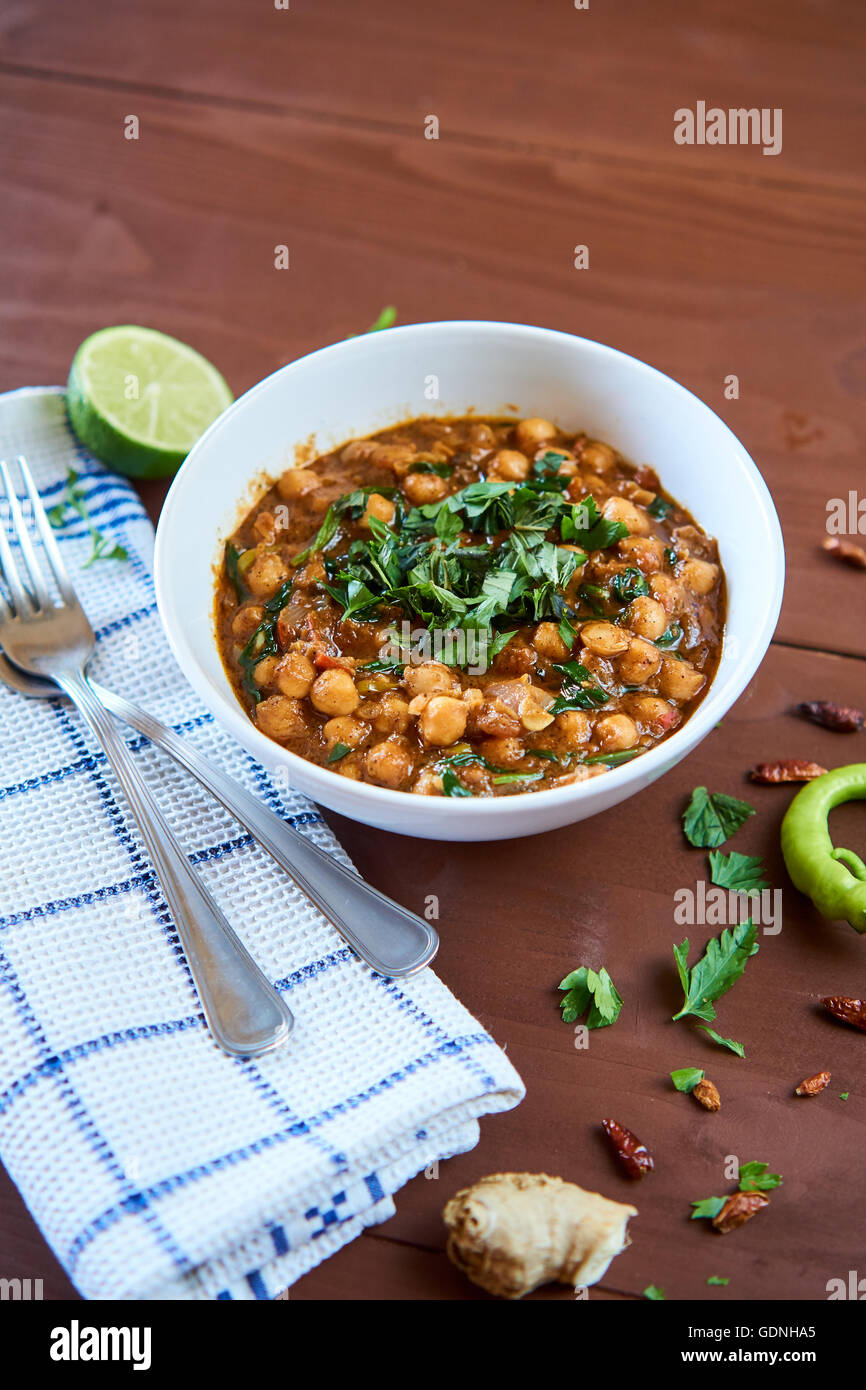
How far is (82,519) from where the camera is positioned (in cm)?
389

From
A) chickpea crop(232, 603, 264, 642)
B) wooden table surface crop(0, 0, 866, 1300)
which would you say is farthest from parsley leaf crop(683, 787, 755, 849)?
chickpea crop(232, 603, 264, 642)

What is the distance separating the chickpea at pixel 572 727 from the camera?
9.96ft

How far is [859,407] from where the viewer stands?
168 inches

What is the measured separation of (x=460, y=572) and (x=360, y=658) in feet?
1.17

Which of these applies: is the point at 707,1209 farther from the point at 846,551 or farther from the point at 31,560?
the point at 31,560

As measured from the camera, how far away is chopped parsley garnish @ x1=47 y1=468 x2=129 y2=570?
377 centimetres

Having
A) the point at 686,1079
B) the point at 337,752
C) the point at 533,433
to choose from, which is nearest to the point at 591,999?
the point at 686,1079

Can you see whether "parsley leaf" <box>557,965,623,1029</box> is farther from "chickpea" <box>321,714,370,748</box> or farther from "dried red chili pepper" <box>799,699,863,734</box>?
"dried red chili pepper" <box>799,699,863,734</box>

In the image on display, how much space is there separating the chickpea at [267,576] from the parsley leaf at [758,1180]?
1.93 m

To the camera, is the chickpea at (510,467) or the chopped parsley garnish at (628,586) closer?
the chopped parsley garnish at (628,586)

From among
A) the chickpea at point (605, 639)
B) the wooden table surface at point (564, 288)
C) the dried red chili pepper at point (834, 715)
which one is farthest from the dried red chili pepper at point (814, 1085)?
the chickpea at point (605, 639)

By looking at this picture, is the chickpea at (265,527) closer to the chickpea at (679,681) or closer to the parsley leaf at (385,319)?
the parsley leaf at (385,319)

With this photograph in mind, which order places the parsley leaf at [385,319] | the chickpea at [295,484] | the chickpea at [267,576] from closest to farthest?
1. the chickpea at [267,576]
2. the chickpea at [295,484]
3. the parsley leaf at [385,319]

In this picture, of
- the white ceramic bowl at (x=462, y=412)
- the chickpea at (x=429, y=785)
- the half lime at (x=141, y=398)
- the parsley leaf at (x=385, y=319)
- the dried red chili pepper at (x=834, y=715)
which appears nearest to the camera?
the white ceramic bowl at (x=462, y=412)
